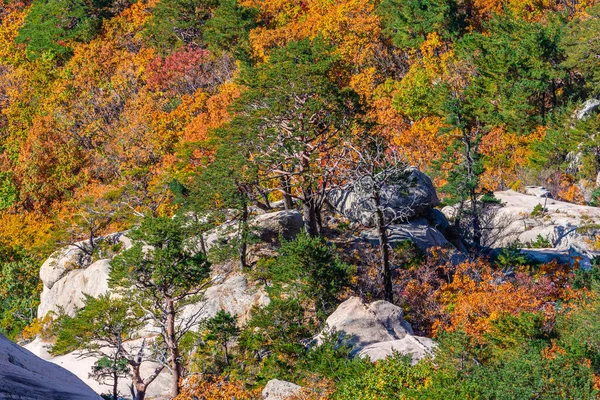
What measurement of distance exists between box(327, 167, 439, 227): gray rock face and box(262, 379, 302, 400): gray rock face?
14818mm

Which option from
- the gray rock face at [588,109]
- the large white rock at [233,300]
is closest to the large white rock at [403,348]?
the large white rock at [233,300]

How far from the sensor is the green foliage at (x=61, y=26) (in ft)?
250

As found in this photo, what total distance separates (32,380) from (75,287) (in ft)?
102

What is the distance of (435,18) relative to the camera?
57.7 meters

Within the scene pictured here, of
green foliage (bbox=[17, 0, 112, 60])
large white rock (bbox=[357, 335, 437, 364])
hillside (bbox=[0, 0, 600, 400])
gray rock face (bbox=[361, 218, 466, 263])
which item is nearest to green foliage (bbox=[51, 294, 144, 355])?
hillside (bbox=[0, 0, 600, 400])

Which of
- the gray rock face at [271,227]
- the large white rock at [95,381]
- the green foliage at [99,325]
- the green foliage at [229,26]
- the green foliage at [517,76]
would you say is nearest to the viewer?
the green foliage at [99,325]

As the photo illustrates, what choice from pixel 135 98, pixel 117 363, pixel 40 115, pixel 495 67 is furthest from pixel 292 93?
pixel 40 115

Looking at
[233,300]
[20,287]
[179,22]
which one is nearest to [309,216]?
[233,300]

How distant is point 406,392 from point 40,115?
59.7 metres

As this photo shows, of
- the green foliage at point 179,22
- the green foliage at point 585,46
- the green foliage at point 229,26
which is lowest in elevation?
the green foliage at point 585,46

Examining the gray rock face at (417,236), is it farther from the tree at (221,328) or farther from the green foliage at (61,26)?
the green foliage at (61,26)

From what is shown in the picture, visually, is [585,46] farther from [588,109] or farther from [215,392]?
[215,392]

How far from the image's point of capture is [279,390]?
68.8 ft

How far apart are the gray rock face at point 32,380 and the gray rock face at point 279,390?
31.9 feet
